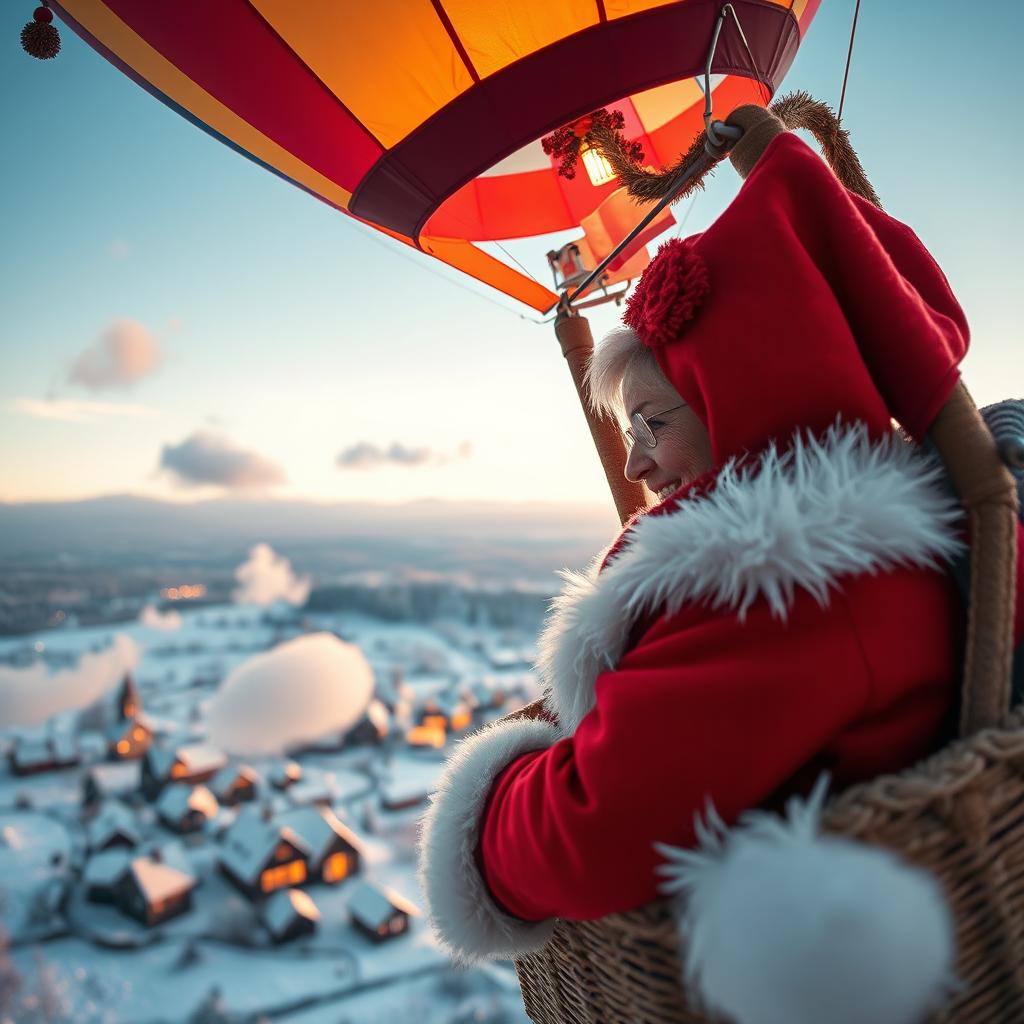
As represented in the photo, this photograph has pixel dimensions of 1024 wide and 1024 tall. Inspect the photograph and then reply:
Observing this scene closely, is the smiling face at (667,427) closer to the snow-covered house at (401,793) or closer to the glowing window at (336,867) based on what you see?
the glowing window at (336,867)

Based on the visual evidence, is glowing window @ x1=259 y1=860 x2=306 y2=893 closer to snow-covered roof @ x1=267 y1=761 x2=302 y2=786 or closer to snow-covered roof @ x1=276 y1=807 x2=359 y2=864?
snow-covered roof @ x1=276 y1=807 x2=359 y2=864

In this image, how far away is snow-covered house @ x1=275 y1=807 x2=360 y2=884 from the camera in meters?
7.56

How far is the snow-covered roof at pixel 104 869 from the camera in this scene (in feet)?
22.8

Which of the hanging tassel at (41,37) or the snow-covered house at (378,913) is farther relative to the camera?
the snow-covered house at (378,913)

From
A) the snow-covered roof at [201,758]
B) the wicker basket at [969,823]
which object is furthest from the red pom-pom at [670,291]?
the snow-covered roof at [201,758]

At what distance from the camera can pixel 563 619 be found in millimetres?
639

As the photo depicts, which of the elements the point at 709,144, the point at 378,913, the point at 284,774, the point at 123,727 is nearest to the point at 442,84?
the point at 709,144

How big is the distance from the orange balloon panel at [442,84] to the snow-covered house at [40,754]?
1116cm

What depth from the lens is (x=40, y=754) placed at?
9734 mm

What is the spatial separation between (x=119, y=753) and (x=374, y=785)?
407 centimetres

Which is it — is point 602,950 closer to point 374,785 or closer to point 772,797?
point 772,797

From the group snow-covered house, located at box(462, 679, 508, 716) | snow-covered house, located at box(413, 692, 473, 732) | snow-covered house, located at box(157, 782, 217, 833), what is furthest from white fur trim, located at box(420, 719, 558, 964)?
snow-covered house, located at box(413, 692, 473, 732)

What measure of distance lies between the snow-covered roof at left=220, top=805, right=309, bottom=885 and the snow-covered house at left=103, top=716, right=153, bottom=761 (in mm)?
3527

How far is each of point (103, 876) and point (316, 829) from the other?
7.03ft
